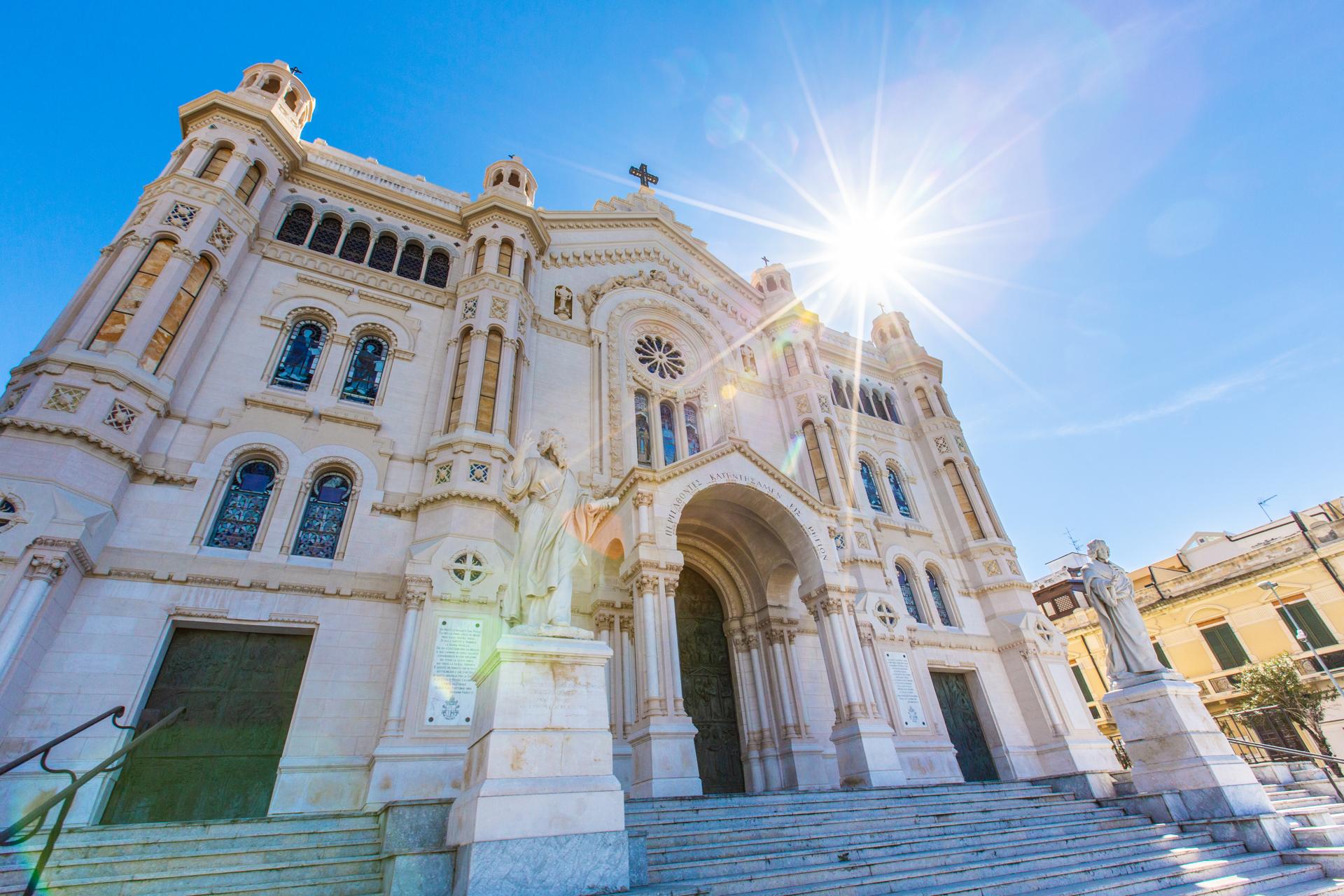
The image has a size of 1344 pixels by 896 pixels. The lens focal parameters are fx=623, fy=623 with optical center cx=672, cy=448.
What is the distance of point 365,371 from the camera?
13.1 meters

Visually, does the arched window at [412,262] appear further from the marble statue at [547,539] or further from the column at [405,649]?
the marble statue at [547,539]

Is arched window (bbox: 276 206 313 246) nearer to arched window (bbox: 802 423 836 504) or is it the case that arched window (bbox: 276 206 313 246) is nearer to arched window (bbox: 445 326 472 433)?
arched window (bbox: 445 326 472 433)

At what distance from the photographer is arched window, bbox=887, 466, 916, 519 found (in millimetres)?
19547

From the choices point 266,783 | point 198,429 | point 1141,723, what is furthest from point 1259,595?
point 198,429

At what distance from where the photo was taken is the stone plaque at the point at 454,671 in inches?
368

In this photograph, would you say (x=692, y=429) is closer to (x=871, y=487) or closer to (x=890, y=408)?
(x=871, y=487)

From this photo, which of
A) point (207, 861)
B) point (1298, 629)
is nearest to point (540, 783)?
point (207, 861)

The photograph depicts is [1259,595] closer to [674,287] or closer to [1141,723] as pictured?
[1141,723]

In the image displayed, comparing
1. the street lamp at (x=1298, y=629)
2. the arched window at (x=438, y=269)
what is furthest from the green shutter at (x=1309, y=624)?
the arched window at (x=438, y=269)

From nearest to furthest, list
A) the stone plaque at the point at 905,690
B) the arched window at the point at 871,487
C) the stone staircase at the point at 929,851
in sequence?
the stone staircase at the point at 929,851 < the stone plaque at the point at 905,690 < the arched window at the point at 871,487

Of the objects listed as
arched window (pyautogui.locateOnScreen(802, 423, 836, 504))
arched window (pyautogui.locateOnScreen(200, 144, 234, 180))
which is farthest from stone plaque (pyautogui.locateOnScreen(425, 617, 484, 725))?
arched window (pyautogui.locateOnScreen(200, 144, 234, 180))

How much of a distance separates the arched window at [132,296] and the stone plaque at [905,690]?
52.4 feet

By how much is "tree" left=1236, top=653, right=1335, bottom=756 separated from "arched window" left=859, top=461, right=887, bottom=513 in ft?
56.8

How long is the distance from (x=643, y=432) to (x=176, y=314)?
9.79 metres
